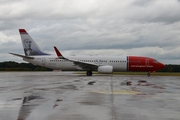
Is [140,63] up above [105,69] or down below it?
above

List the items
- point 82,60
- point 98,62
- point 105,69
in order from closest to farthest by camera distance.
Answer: point 105,69, point 98,62, point 82,60

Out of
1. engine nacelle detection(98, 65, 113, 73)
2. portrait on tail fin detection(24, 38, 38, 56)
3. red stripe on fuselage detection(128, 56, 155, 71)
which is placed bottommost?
engine nacelle detection(98, 65, 113, 73)

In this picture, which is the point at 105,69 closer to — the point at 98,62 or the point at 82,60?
the point at 98,62

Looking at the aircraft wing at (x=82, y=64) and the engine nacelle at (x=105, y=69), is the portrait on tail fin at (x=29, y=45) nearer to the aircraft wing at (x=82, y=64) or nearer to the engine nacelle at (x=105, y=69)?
the aircraft wing at (x=82, y=64)

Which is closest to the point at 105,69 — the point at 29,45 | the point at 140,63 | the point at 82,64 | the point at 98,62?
the point at 98,62

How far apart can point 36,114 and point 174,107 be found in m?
4.36

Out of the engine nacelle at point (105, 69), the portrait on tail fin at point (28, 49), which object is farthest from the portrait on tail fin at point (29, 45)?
the engine nacelle at point (105, 69)

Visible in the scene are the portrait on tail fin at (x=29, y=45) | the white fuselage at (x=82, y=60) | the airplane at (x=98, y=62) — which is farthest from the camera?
the portrait on tail fin at (x=29, y=45)

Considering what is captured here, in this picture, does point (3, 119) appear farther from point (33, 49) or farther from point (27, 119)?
point (33, 49)

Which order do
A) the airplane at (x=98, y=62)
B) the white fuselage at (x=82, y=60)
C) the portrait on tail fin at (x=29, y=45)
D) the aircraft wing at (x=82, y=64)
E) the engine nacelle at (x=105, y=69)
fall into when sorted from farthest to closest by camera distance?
the portrait on tail fin at (x=29, y=45) < the white fuselage at (x=82, y=60) < the airplane at (x=98, y=62) < the engine nacelle at (x=105, y=69) < the aircraft wing at (x=82, y=64)

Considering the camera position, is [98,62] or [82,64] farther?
[98,62]

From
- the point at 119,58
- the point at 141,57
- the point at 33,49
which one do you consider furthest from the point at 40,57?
the point at 141,57

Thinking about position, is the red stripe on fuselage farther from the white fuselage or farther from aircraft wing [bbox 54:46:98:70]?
aircraft wing [bbox 54:46:98:70]

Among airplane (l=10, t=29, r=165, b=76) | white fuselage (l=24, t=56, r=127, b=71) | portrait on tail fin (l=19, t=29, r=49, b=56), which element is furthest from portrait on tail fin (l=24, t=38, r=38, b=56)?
white fuselage (l=24, t=56, r=127, b=71)
